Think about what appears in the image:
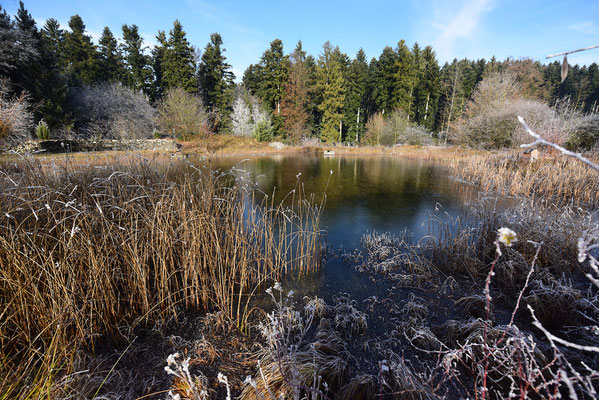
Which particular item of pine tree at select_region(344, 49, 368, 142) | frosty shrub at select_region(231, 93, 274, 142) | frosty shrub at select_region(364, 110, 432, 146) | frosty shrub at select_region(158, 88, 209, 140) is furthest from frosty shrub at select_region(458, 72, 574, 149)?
frosty shrub at select_region(158, 88, 209, 140)

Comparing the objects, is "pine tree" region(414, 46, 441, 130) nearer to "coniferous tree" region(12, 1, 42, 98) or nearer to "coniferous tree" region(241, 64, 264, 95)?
"coniferous tree" region(241, 64, 264, 95)

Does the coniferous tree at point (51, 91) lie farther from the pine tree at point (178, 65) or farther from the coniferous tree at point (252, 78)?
the coniferous tree at point (252, 78)

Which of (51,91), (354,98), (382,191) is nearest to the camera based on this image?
(382,191)

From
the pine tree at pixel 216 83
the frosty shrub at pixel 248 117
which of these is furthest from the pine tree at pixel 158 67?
the frosty shrub at pixel 248 117

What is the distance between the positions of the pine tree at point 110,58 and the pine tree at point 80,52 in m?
0.91

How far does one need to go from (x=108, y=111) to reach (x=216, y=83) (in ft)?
40.9

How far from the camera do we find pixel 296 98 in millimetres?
27516

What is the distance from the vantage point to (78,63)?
2467cm

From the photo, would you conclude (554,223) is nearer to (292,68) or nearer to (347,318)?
(347,318)

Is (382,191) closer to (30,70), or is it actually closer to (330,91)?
(30,70)

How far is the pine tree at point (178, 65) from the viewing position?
2739 cm

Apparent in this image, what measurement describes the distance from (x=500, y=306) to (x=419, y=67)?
35012 millimetres

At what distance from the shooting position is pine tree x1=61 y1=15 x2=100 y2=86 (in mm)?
24798

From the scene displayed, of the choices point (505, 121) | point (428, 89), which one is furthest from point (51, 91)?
point (428, 89)
